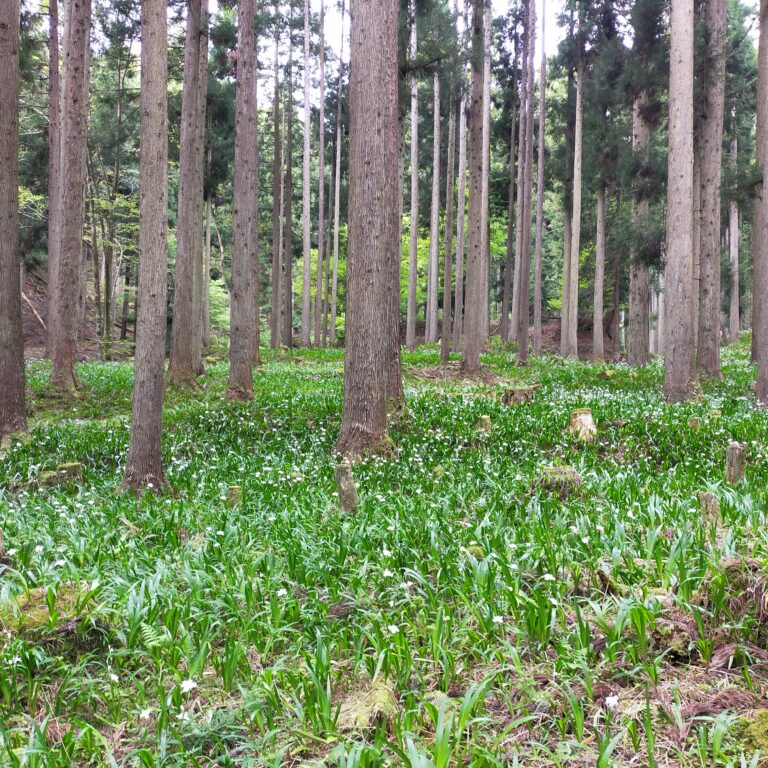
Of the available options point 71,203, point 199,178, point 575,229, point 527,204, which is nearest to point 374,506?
point 71,203

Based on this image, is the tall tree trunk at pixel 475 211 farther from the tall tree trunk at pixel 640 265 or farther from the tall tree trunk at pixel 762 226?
the tall tree trunk at pixel 762 226

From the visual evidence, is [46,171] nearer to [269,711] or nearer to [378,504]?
[378,504]

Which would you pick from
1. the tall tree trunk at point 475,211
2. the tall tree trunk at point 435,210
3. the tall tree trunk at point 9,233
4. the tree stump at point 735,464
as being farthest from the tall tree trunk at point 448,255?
the tree stump at point 735,464

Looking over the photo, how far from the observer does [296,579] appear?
3869 mm

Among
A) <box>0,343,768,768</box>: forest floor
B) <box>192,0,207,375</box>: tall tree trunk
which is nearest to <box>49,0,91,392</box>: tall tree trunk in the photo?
<box>192,0,207,375</box>: tall tree trunk

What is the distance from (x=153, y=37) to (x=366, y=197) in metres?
2.77

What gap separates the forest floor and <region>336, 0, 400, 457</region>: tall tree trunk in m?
1.21

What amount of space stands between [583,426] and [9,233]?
8395 millimetres

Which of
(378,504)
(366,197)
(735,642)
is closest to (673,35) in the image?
(366,197)

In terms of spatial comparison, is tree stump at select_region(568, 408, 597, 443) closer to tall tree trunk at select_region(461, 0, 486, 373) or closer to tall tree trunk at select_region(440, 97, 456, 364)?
tall tree trunk at select_region(461, 0, 486, 373)

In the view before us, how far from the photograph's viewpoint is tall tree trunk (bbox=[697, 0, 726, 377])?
13.8 m

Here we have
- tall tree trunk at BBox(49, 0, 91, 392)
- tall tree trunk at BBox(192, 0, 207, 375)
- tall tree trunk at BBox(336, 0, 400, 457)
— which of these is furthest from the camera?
tall tree trunk at BBox(192, 0, 207, 375)

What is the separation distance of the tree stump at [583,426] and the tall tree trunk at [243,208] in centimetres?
663

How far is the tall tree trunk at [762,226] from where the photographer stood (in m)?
10.1
